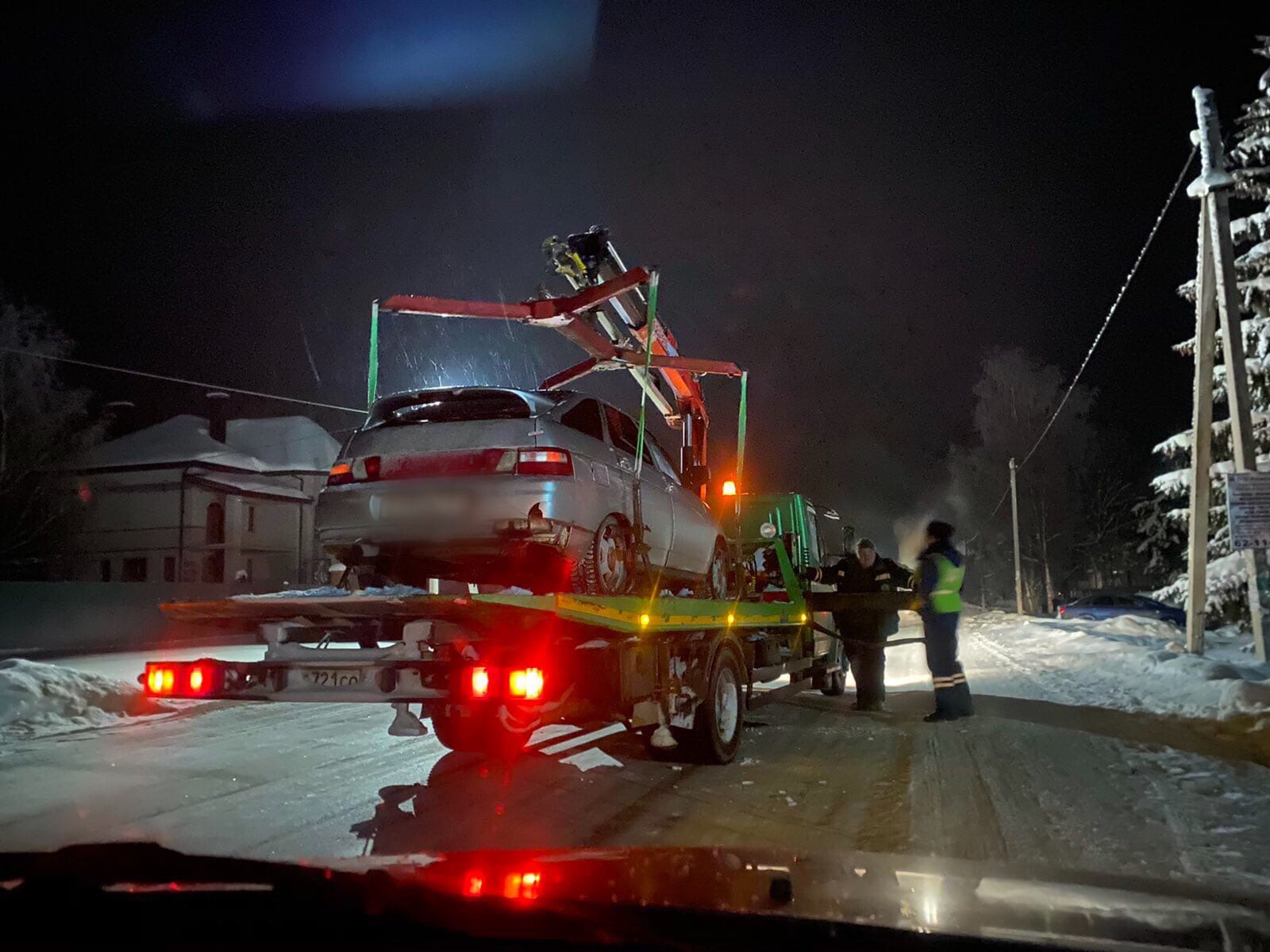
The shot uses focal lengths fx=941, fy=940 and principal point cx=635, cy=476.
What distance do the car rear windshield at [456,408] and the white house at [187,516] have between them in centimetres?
3445

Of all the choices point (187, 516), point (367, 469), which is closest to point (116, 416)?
point (187, 516)

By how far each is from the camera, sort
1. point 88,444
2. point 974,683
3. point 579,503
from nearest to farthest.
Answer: point 579,503
point 974,683
point 88,444

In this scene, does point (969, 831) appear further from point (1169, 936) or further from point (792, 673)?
point (792, 673)

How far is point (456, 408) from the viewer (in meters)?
6.58

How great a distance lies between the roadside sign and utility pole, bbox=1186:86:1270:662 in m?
1.04

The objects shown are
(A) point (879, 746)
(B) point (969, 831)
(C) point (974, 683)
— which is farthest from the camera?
(C) point (974, 683)

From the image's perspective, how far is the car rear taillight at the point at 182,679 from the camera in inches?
227

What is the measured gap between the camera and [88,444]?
34.7 meters

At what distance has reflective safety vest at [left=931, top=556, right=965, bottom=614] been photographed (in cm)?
932

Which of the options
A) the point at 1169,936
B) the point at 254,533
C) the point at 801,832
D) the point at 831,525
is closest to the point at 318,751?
the point at 801,832

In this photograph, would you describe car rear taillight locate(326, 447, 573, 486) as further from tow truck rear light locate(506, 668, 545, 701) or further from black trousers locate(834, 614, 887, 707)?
black trousers locate(834, 614, 887, 707)

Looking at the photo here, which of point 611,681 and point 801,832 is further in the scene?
point 611,681

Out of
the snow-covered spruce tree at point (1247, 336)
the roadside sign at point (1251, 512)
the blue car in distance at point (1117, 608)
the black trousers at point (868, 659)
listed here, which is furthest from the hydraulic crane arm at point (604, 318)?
the blue car in distance at point (1117, 608)

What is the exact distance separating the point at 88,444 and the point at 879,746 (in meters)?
35.0
